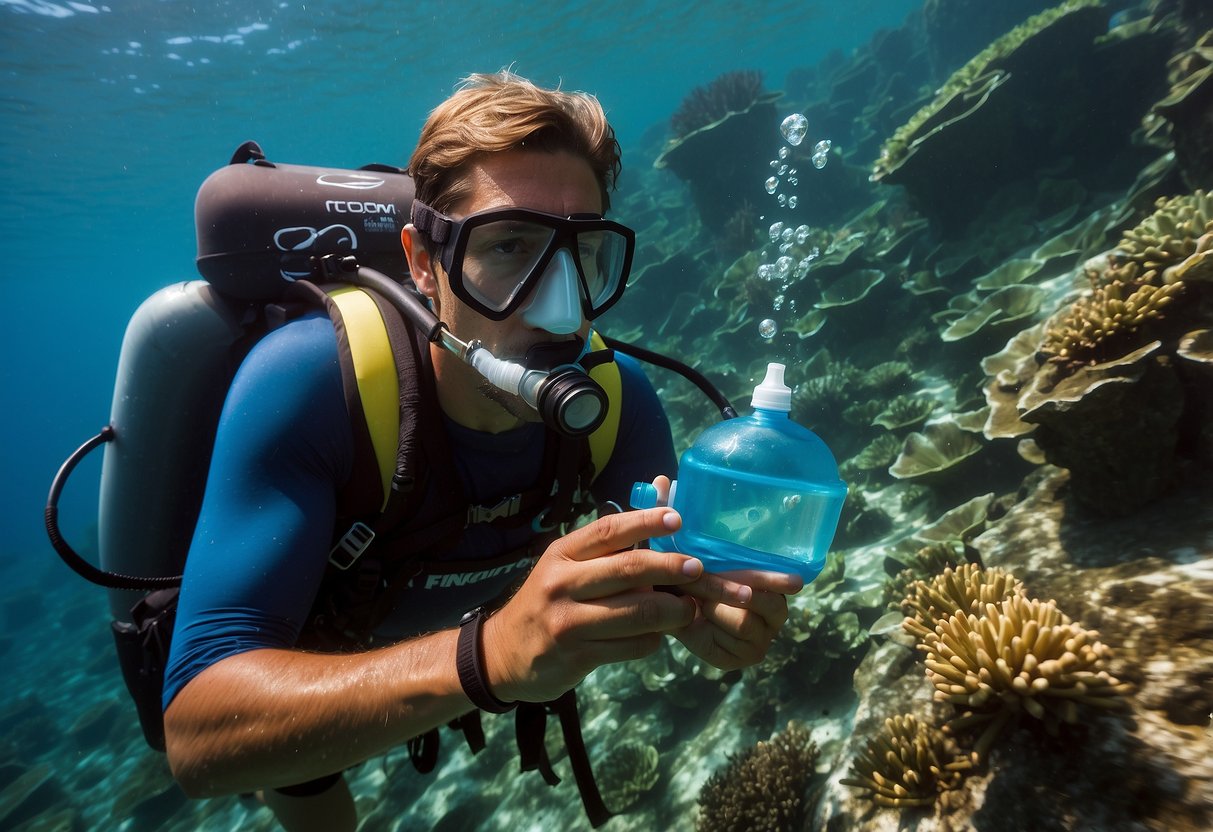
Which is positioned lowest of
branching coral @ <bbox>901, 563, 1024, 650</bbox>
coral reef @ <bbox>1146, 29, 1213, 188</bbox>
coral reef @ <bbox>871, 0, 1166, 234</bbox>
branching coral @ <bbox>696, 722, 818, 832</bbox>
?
branching coral @ <bbox>696, 722, 818, 832</bbox>

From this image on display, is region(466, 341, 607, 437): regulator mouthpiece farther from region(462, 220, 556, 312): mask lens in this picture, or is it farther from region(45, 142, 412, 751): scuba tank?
region(45, 142, 412, 751): scuba tank

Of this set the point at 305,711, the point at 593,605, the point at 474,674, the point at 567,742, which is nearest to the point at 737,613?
the point at 593,605

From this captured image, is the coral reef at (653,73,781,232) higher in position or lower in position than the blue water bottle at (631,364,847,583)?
higher

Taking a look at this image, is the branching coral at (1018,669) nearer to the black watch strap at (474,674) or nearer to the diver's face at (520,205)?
the black watch strap at (474,674)

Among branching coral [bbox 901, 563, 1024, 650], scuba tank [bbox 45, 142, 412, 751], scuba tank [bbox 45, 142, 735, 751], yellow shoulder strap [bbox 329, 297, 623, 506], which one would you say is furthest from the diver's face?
branching coral [bbox 901, 563, 1024, 650]

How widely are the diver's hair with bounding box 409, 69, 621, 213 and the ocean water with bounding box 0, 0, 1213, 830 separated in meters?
0.21

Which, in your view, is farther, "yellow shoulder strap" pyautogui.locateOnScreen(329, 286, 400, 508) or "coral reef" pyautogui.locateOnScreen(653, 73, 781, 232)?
"coral reef" pyautogui.locateOnScreen(653, 73, 781, 232)

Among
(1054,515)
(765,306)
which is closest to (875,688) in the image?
(1054,515)

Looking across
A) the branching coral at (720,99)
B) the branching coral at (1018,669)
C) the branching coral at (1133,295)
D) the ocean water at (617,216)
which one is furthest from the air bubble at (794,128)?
the branching coral at (1018,669)

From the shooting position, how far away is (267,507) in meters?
1.87

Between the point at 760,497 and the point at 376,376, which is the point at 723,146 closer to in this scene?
the point at 376,376

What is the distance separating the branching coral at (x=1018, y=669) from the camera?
2.34 meters

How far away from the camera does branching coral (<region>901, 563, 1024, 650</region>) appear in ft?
10.1

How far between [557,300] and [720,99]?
17.2m
